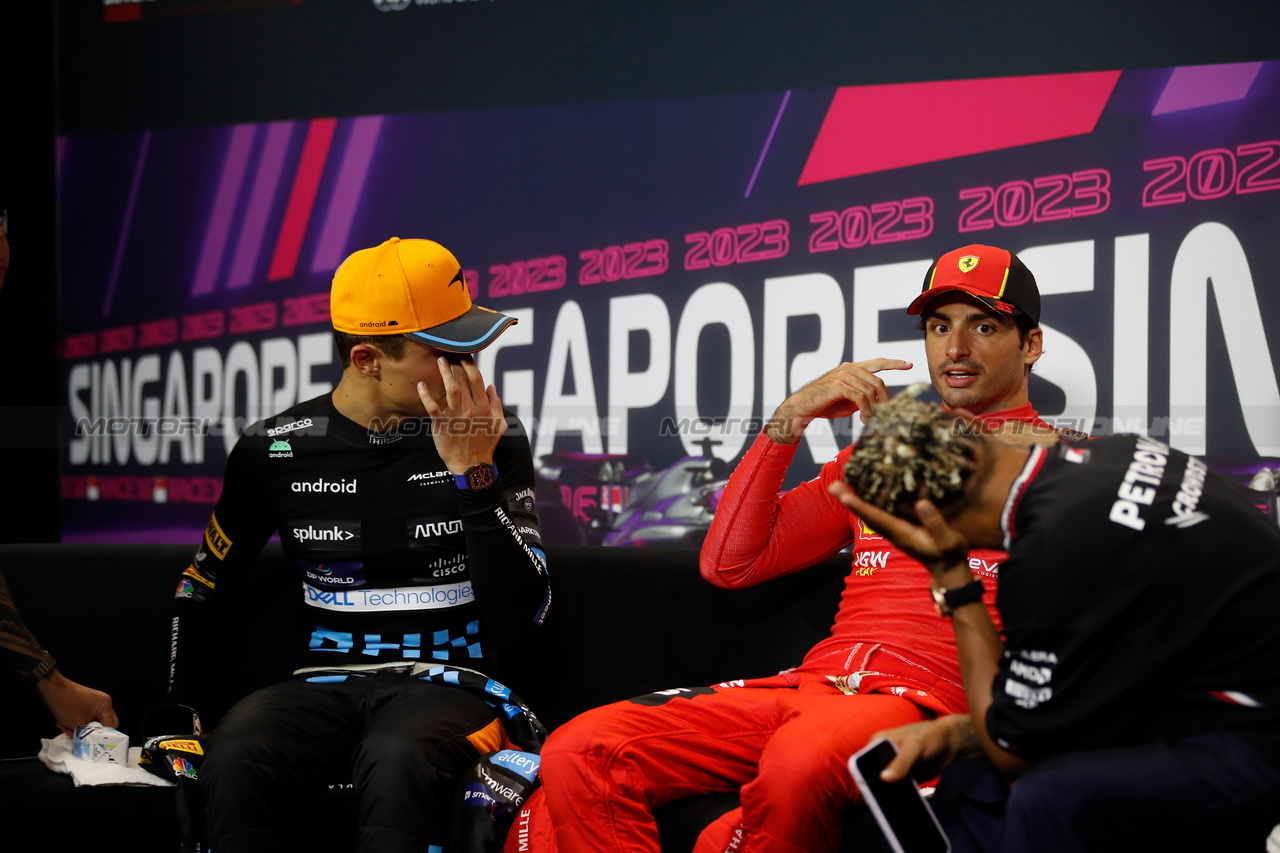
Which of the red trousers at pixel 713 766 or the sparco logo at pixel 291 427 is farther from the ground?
the sparco logo at pixel 291 427

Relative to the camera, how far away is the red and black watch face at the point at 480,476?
1813 mm

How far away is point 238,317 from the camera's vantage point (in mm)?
3574

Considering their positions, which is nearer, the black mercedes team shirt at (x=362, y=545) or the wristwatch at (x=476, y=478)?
the wristwatch at (x=476, y=478)

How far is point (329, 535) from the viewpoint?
2.00 metres

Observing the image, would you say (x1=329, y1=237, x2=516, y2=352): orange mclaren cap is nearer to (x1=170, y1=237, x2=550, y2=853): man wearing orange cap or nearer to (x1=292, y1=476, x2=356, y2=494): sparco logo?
(x1=170, y1=237, x2=550, y2=853): man wearing orange cap

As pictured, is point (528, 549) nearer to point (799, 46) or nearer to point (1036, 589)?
point (1036, 589)

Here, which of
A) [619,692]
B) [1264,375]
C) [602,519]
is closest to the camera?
[619,692]

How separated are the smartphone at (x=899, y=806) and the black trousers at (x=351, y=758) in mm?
752

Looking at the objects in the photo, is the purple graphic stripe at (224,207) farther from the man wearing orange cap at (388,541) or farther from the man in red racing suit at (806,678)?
the man in red racing suit at (806,678)

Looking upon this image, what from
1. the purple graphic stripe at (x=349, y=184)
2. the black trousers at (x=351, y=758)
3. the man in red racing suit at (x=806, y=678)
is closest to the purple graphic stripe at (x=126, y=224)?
the purple graphic stripe at (x=349, y=184)

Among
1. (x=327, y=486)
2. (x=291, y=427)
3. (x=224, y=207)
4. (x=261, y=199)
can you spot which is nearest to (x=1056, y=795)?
(x=327, y=486)

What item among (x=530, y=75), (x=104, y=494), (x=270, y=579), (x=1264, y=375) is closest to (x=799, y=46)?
(x=530, y=75)

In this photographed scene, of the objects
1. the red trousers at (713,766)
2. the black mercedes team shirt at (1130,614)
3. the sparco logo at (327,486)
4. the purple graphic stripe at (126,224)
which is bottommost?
the red trousers at (713,766)

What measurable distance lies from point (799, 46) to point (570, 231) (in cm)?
93
